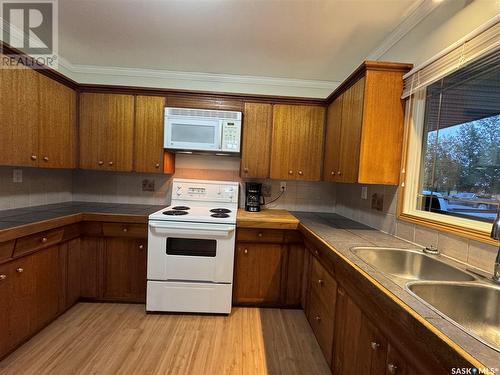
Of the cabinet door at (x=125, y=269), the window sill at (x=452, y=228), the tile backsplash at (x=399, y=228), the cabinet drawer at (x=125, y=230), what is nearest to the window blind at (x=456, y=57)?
the tile backsplash at (x=399, y=228)

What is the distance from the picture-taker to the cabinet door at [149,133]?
7.79ft

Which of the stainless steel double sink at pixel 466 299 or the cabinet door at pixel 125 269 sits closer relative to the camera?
the stainless steel double sink at pixel 466 299

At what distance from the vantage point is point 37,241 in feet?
5.57

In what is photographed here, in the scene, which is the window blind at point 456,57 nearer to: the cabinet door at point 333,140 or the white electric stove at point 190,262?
the cabinet door at point 333,140

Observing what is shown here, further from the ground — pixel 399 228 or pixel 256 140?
pixel 256 140

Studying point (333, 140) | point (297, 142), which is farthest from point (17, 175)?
point (333, 140)

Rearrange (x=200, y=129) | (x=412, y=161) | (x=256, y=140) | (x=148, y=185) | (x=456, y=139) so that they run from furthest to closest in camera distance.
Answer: (x=148, y=185)
(x=256, y=140)
(x=200, y=129)
(x=412, y=161)
(x=456, y=139)

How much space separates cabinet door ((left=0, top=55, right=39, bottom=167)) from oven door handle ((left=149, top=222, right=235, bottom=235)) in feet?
3.51

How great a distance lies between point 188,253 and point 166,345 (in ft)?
2.20

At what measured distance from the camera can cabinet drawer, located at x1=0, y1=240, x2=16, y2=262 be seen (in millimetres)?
1443

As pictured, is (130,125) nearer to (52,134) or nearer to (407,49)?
(52,134)

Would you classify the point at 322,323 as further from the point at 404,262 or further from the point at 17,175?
the point at 17,175

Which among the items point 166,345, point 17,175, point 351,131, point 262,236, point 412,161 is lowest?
point 166,345

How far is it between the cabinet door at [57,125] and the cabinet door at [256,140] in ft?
5.38
